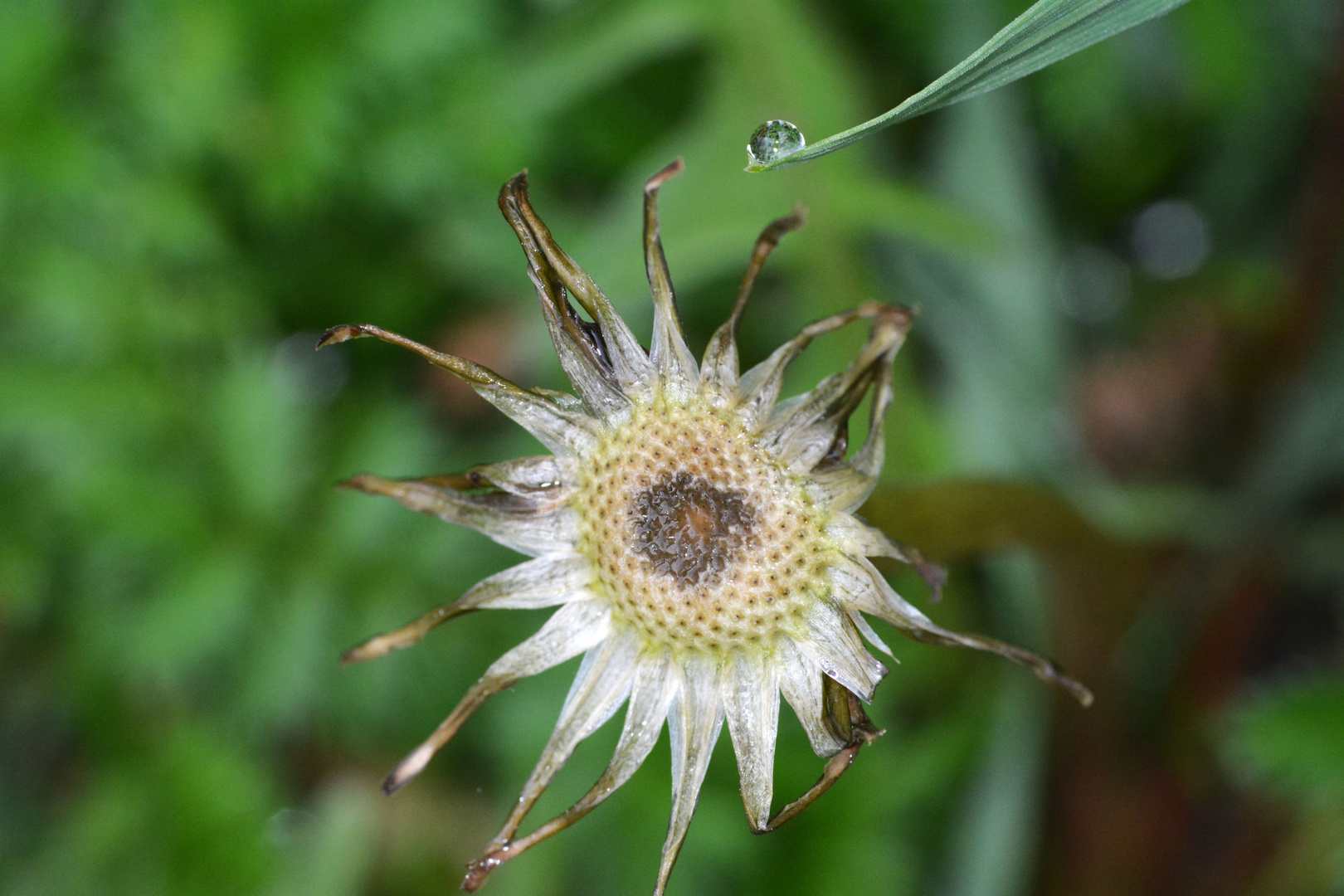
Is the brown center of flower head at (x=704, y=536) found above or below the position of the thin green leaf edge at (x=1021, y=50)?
below

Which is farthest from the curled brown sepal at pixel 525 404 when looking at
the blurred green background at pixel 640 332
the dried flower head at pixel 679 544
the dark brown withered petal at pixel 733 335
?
the blurred green background at pixel 640 332

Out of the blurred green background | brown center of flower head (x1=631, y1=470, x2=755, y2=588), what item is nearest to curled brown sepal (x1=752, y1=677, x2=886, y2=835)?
brown center of flower head (x1=631, y1=470, x2=755, y2=588)

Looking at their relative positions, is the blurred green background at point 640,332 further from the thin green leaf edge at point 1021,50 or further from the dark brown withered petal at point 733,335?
the thin green leaf edge at point 1021,50

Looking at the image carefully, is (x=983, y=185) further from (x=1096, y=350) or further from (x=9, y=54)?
(x=9, y=54)

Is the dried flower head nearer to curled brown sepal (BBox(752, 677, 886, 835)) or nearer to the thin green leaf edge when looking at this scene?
curled brown sepal (BBox(752, 677, 886, 835))

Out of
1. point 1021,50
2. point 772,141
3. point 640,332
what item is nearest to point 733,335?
point 772,141
